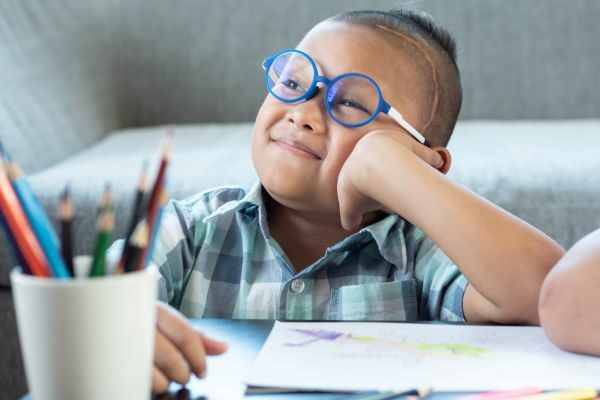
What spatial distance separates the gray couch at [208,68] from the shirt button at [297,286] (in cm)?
99

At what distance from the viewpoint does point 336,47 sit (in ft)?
3.41

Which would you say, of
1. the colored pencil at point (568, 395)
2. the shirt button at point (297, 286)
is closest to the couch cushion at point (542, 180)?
the shirt button at point (297, 286)

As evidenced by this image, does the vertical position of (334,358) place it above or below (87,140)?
above

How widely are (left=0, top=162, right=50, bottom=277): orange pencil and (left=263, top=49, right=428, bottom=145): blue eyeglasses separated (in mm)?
560

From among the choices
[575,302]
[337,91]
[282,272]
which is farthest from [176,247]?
[575,302]

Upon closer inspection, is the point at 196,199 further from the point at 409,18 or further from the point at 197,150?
the point at 197,150

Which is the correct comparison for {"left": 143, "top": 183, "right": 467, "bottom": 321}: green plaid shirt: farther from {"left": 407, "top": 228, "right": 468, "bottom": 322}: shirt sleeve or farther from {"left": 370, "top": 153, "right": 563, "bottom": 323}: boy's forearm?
{"left": 370, "top": 153, "right": 563, "bottom": 323}: boy's forearm

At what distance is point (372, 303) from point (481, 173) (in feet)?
2.27

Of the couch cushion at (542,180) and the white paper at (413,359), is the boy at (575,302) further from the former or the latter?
the couch cushion at (542,180)

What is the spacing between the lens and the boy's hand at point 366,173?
2.80 feet

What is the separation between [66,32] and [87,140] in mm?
281

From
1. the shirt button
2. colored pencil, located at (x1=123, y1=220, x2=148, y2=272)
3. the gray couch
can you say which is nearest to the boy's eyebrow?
the shirt button

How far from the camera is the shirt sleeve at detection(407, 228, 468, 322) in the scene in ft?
3.02

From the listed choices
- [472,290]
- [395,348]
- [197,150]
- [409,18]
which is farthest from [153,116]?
[395,348]
